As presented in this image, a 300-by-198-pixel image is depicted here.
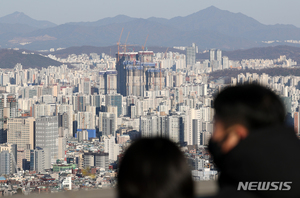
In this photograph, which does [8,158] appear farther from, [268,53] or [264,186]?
[268,53]

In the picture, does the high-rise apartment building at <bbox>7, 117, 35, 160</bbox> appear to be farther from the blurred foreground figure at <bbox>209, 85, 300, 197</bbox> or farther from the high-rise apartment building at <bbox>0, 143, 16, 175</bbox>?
the blurred foreground figure at <bbox>209, 85, 300, 197</bbox>

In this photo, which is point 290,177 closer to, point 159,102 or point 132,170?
point 132,170

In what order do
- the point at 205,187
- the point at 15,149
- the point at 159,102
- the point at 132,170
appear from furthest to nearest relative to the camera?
1. the point at 159,102
2. the point at 15,149
3. the point at 205,187
4. the point at 132,170

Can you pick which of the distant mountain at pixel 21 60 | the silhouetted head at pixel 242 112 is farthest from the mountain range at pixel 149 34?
the silhouetted head at pixel 242 112

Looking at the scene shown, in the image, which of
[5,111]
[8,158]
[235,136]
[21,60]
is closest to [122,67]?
[21,60]

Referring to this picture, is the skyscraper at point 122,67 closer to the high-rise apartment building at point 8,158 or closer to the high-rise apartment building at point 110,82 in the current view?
the high-rise apartment building at point 110,82

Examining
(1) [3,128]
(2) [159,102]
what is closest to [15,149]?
(1) [3,128]
